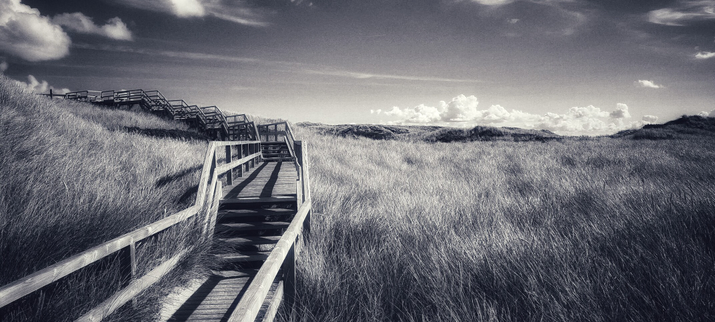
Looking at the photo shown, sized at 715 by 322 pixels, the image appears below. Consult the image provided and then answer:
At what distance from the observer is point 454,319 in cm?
229

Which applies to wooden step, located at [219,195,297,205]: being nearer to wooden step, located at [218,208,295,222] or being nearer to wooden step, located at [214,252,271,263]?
wooden step, located at [218,208,295,222]

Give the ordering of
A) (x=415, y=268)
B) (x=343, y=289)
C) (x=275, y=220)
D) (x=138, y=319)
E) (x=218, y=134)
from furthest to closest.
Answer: (x=218, y=134), (x=275, y=220), (x=415, y=268), (x=343, y=289), (x=138, y=319)

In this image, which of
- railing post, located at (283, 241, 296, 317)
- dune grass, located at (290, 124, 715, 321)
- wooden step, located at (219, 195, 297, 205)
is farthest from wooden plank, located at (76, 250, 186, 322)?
wooden step, located at (219, 195, 297, 205)

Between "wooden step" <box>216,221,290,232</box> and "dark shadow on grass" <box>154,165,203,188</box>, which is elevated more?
"dark shadow on grass" <box>154,165,203,188</box>

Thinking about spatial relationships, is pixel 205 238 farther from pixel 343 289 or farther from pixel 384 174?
pixel 384 174

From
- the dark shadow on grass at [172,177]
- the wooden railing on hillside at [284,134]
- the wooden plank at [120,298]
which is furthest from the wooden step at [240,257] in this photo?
the wooden railing on hillside at [284,134]

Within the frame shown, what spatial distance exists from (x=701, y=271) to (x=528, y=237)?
1574 mm

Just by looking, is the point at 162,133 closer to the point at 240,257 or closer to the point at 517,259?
the point at 240,257

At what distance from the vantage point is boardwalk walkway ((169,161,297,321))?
12.3 feet

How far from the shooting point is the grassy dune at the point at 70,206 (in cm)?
257

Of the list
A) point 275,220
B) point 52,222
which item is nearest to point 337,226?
point 275,220

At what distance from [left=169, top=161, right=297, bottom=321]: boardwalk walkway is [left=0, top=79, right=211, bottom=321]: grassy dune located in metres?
0.73

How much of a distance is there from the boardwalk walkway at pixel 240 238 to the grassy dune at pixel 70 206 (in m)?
0.73

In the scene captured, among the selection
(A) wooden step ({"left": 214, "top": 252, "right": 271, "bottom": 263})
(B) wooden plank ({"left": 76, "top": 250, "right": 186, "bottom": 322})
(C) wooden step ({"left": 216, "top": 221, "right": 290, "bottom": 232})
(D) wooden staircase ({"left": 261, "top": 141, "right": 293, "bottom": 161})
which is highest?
(D) wooden staircase ({"left": 261, "top": 141, "right": 293, "bottom": 161})
